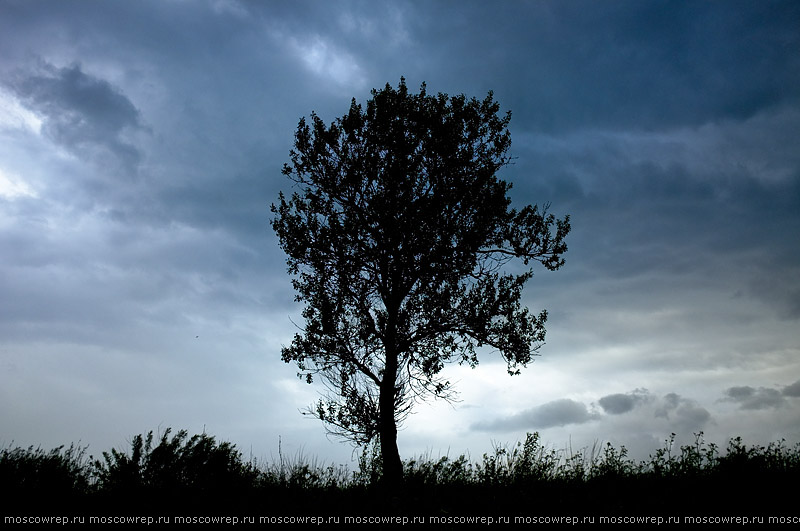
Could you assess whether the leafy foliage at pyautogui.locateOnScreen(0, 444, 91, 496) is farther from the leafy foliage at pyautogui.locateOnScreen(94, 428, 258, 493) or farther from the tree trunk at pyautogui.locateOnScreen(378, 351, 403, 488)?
the tree trunk at pyautogui.locateOnScreen(378, 351, 403, 488)

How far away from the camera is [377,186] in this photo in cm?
2012

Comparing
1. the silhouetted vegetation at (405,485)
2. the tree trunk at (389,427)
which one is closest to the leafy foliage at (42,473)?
the silhouetted vegetation at (405,485)

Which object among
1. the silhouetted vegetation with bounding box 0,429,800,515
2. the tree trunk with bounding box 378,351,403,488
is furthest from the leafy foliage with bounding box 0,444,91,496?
the tree trunk with bounding box 378,351,403,488

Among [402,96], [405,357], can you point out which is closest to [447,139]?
[402,96]

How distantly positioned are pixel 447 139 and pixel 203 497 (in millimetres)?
14383

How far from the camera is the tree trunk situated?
58.9ft

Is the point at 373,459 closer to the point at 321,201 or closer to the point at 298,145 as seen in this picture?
the point at 321,201

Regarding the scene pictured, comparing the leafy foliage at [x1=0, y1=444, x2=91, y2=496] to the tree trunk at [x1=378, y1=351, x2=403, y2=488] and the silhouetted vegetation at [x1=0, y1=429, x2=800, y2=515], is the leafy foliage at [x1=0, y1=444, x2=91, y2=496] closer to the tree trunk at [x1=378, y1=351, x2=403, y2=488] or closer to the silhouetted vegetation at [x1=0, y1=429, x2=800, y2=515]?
the silhouetted vegetation at [x1=0, y1=429, x2=800, y2=515]

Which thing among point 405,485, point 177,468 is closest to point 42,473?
point 177,468

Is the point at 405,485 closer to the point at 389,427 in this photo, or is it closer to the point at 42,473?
the point at 389,427

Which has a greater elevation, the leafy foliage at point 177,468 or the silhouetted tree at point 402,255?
the silhouetted tree at point 402,255

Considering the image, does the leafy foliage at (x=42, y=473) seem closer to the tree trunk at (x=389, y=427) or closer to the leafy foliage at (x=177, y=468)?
the leafy foliage at (x=177, y=468)

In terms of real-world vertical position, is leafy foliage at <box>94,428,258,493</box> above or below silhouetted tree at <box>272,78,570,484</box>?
below

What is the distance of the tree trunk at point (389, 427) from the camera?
17.9 meters
